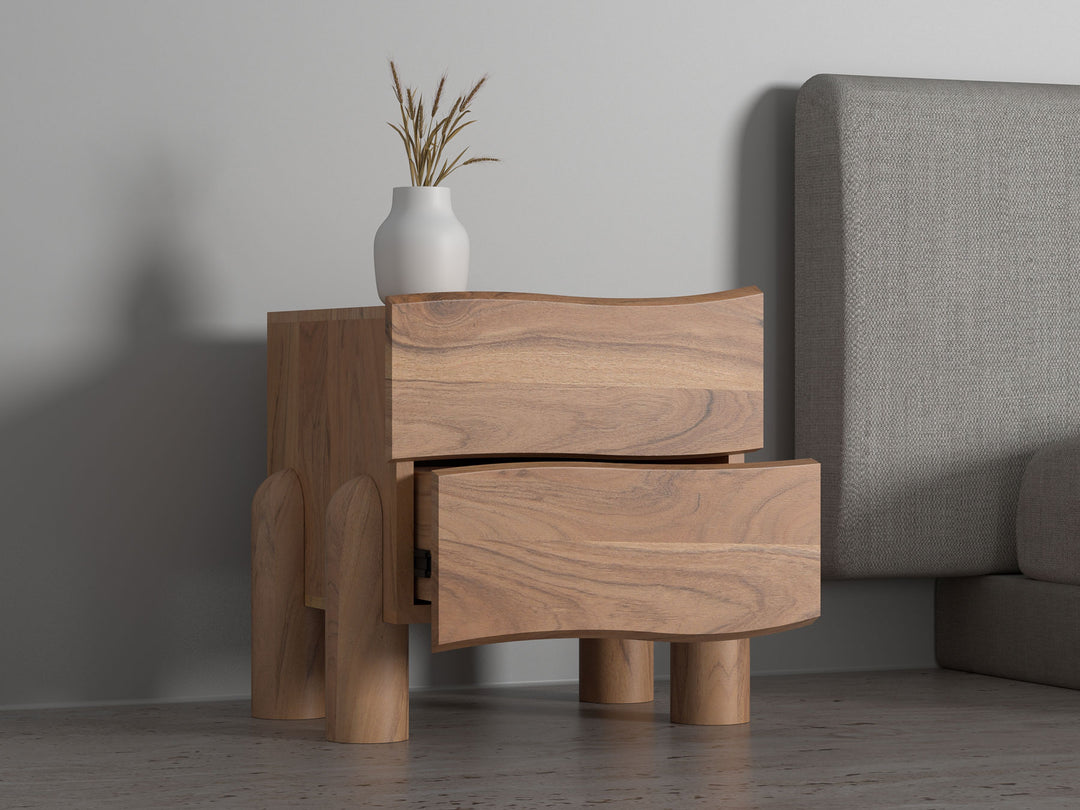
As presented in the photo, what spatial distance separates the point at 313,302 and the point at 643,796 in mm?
887

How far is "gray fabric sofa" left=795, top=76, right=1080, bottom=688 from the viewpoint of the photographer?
6.54ft

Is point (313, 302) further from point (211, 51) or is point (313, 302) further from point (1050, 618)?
point (1050, 618)

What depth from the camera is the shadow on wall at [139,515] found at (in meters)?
1.80

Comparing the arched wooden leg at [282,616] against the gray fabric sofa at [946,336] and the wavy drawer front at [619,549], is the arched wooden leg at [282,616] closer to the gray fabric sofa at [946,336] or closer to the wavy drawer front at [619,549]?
the wavy drawer front at [619,549]

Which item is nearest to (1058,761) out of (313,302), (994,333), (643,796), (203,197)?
(643,796)

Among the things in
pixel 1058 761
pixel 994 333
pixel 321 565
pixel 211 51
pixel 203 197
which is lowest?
pixel 1058 761

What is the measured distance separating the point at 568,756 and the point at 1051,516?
84 cm

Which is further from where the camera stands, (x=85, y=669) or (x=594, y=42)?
(x=594, y=42)

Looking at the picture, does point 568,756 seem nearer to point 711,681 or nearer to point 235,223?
point 711,681

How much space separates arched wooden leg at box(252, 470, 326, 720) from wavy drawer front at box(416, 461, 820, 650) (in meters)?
0.26

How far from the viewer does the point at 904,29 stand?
218 cm

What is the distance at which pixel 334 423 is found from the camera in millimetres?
1629

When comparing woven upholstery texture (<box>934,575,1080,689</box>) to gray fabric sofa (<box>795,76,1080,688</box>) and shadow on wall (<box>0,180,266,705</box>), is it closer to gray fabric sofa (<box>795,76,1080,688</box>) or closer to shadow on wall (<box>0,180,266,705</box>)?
gray fabric sofa (<box>795,76,1080,688</box>)

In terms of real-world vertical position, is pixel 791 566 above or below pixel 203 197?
below
